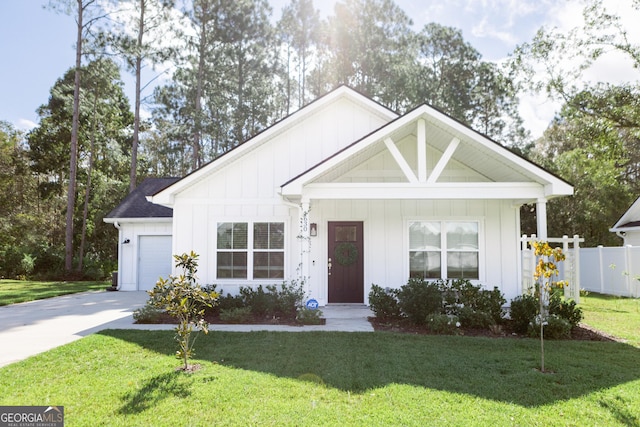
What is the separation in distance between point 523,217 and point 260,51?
1882 cm

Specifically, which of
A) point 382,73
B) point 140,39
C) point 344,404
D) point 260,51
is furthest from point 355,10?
point 344,404

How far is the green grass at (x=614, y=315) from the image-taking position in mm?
7438

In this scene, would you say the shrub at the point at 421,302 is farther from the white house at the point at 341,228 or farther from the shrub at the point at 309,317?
the white house at the point at 341,228

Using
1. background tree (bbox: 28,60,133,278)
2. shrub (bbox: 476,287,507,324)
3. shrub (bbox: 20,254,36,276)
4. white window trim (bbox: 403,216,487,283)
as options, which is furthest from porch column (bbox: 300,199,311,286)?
background tree (bbox: 28,60,133,278)

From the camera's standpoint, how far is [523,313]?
286 inches

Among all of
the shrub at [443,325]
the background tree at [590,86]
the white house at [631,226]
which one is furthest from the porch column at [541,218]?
the white house at [631,226]

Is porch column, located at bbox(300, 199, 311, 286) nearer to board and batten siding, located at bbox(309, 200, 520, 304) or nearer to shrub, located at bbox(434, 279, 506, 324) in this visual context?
board and batten siding, located at bbox(309, 200, 520, 304)

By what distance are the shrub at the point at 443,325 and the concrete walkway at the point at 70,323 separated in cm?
115

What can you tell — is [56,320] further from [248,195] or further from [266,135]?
[266,135]

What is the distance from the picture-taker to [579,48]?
1366 cm

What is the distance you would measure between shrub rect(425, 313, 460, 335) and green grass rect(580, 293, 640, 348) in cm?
282

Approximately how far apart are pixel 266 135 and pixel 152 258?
7105 millimetres

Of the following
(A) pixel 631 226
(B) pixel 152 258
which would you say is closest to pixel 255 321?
(B) pixel 152 258

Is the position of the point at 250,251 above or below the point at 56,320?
above
